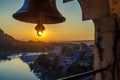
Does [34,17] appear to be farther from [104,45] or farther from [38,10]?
[104,45]

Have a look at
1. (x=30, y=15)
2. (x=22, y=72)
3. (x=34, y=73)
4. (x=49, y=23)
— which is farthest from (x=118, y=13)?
(x=22, y=72)

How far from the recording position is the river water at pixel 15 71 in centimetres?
3092

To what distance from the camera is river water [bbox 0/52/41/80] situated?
30.9m

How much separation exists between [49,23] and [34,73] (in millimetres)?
27917

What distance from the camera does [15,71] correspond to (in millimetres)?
35656

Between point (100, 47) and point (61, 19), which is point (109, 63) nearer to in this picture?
point (100, 47)

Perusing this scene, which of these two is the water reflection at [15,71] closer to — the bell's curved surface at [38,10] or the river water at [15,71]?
the river water at [15,71]

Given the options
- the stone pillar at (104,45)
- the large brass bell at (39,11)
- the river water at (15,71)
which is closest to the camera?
the large brass bell at (39,11)

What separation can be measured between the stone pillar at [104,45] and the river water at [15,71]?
27.1 meters

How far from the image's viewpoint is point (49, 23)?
192cm

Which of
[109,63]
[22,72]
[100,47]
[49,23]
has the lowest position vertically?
[22,72]

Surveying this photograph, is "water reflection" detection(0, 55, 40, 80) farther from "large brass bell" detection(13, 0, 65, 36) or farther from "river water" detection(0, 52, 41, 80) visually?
"large brass bell" detection(13, 0, 65, 36)

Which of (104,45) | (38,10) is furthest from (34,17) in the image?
(104,45)

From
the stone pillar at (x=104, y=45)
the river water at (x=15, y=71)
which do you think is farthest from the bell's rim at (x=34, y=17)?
the river water at (x=15, y=71)
